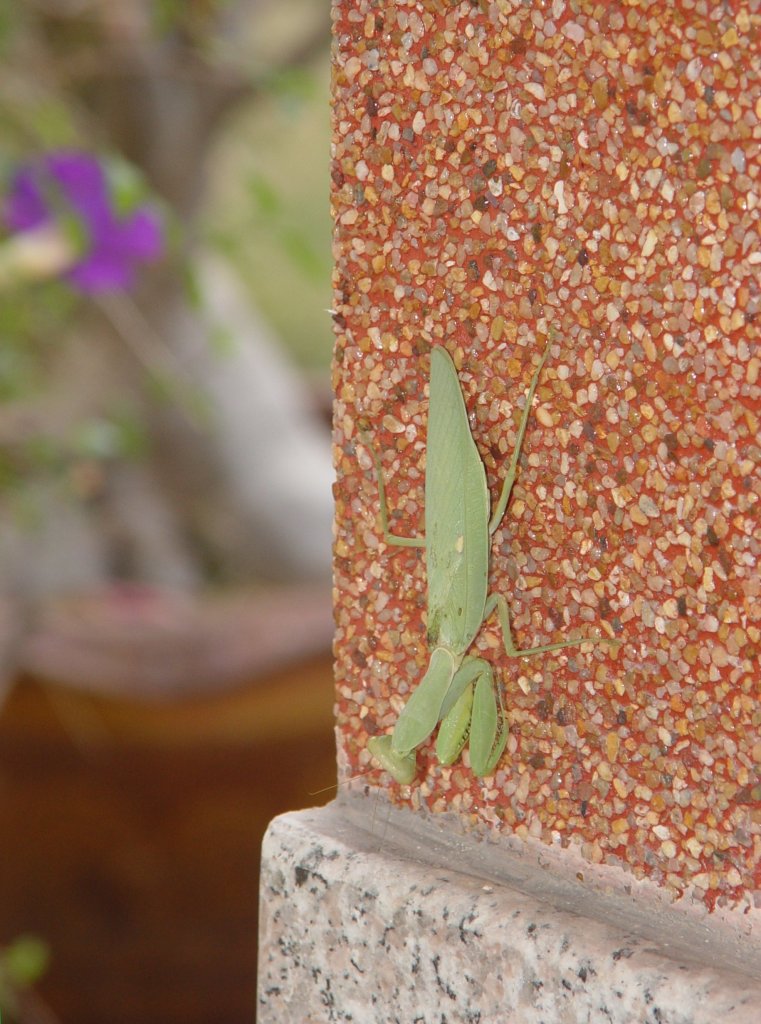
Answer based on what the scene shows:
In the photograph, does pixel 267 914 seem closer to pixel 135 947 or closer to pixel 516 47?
pixel 516 47

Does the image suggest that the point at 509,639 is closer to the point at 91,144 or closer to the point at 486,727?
the point at 486,727

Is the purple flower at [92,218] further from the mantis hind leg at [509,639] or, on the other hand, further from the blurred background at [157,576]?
the mantis hind leg at [509,639]

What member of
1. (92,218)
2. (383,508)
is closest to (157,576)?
(92,218)

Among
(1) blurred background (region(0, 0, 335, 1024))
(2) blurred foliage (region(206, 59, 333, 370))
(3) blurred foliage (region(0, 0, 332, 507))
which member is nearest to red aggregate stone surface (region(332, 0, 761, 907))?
(3) blurred foliage (region(0, 0, 332, 507))

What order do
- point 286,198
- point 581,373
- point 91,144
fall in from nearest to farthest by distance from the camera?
1. point 581,373
2. point 91,144
3. point 286,198

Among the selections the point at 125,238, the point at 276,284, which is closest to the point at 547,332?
the point at 125,238

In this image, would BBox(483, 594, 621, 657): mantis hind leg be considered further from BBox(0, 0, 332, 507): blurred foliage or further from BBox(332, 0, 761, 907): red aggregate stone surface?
BBox(0, 0, 332, 507): blurred foliage
